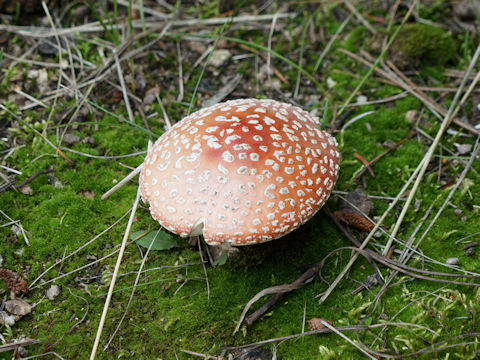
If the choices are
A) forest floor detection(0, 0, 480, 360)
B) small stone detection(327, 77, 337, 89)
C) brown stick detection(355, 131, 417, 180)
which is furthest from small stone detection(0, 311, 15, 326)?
small stone detection(327, 77, 337, 89)

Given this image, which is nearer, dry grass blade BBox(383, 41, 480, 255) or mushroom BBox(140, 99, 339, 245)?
mushroom BBox(140, 99, 339, 245)

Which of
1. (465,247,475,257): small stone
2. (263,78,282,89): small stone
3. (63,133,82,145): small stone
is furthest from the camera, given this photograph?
(263,78,282,89): small stone

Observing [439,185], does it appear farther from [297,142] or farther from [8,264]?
[8,264]

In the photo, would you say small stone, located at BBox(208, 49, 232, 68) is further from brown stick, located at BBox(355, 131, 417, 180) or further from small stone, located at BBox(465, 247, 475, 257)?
small stone, located at BBox(465, 247, 475, 257)

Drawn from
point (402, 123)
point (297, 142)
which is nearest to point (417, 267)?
point (297, 142)

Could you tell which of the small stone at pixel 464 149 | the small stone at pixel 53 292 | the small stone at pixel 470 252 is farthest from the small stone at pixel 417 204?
the small stone at pixel 53 292

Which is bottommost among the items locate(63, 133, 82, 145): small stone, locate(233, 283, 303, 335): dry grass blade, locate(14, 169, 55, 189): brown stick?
locate(233, 283, 303, 335): dry grass blade
